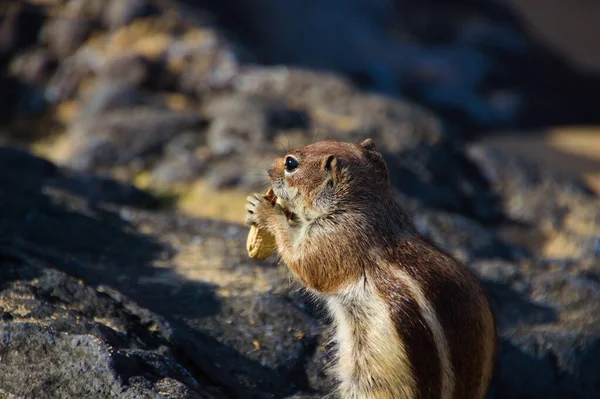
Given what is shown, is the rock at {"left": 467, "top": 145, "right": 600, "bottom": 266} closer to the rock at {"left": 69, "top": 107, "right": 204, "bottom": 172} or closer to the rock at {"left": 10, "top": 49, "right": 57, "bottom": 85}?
the rock at {"left": 69, "top": 107, "right": 204, "bottom": 172}

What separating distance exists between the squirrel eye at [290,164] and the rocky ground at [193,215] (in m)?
0.75

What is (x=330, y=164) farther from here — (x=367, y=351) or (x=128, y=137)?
(x=128, y=137)

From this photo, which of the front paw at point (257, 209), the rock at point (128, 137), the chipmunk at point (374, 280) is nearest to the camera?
the chipmunk at point (374, 280)

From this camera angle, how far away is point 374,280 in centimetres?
359

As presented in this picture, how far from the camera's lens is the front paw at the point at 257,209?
4.23m

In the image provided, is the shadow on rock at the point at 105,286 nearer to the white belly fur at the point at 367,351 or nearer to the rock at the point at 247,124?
the white belly fur at the point at 367,351

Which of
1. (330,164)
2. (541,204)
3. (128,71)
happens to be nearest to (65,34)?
(128,71)

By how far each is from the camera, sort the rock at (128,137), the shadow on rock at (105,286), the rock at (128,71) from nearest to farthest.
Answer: the shadow on rock at (105,286) < the rock at (128,137) < the rock at (128,71)

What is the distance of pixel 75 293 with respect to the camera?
379cm

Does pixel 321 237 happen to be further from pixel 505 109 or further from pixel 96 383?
pixel 505 109

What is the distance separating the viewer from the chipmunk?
3307 millimetres

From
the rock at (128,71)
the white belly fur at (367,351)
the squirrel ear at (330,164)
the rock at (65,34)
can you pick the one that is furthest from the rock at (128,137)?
the white belly fur at (367,351)

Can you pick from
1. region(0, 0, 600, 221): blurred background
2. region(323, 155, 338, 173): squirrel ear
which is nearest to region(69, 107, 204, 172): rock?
region(0, 0, 600, 221): blurred background

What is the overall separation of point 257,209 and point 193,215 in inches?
89.1
